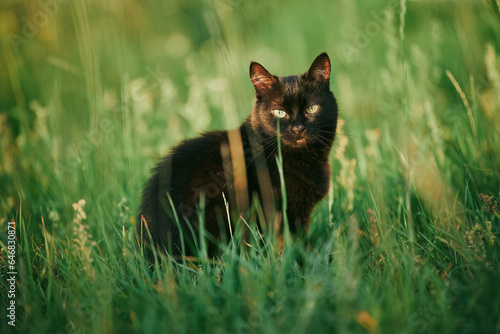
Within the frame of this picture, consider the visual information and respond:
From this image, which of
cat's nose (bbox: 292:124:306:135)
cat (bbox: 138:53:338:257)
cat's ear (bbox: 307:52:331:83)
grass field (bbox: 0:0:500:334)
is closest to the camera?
grass field (bbox: 0:0:500:334)

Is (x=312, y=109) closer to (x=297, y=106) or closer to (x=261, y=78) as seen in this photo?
(x=297, y=106)

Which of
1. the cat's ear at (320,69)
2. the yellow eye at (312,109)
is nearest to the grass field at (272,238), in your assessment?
the yellow eye at (312,109)

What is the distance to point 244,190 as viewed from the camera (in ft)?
6.38

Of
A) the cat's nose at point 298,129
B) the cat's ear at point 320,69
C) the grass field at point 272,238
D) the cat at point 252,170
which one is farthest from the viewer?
the cat's ear at point 320,69

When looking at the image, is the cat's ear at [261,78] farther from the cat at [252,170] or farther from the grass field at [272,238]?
the grass field at [272,238]

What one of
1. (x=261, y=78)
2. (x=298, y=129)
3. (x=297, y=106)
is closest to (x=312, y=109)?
(x=297, y=106)

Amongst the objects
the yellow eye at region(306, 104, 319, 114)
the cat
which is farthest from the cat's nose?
the yellow eye at region(306, 104, 319, 114)

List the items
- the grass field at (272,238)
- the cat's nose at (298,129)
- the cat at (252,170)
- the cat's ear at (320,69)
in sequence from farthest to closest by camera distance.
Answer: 1. the cat's ear at (320,69)
2. the cat's nose at (298,129)
3. the cat at (252,170)
4. the grass field at (272,238)

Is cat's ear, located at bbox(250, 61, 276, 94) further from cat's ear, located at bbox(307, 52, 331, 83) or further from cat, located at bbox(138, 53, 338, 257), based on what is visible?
cat's ear, located at bbox(307, 52, 331, 83)

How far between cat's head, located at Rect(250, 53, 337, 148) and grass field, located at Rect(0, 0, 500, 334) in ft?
0.45

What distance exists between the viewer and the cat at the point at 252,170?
6.21 feet

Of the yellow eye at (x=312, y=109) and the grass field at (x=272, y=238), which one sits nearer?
the grass field at (x=272, y=238)

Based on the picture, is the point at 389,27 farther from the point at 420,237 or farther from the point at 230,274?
the point at 230,274

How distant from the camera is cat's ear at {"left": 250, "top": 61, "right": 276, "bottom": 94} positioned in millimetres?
2248
